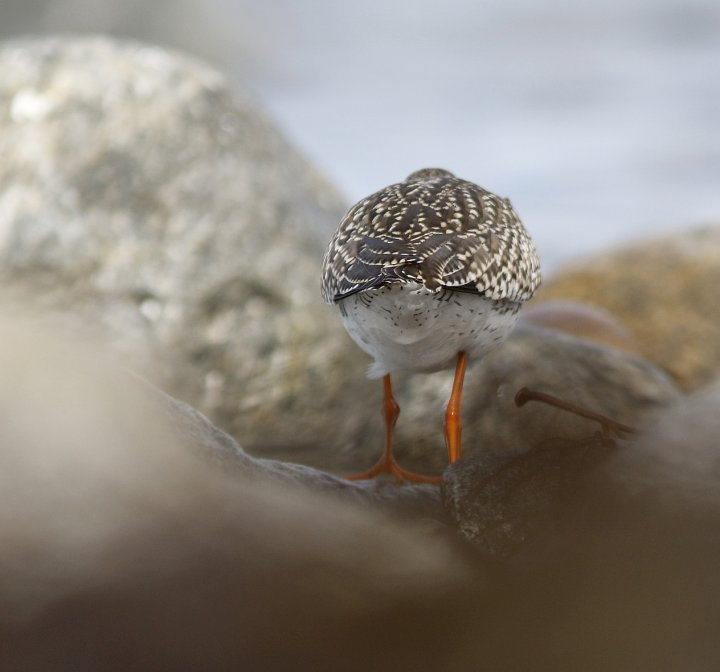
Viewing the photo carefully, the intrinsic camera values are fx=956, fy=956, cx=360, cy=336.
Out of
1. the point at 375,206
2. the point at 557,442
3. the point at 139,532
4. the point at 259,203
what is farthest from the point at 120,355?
the point at 139,532

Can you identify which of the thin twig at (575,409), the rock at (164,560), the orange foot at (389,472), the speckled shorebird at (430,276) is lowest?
the orange foot at (389,472)

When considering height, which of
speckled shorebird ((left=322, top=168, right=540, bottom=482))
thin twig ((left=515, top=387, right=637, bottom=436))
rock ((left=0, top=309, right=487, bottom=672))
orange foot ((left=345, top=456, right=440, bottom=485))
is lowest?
orange foot ((left=345, top=456, right=440, bottom=485))

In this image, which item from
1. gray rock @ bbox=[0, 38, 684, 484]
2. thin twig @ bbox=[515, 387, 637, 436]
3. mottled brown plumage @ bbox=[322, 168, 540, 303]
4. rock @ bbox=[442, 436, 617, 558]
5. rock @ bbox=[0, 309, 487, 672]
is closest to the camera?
rock @ bbox=[0, 309, 487, 672]

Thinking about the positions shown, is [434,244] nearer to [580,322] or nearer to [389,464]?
[389,464]

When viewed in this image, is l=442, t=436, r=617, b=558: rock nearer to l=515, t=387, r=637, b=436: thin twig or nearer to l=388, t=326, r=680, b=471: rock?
l=515, t=387, r=637, b=436: thin twig

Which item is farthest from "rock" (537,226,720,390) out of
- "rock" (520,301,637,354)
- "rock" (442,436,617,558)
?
"rock" (442,436,617,558)

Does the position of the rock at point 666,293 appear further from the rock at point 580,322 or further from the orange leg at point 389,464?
the orange leg at point 389,464

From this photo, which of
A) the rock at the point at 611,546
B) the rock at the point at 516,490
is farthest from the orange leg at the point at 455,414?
the rock at the point at 611,546
